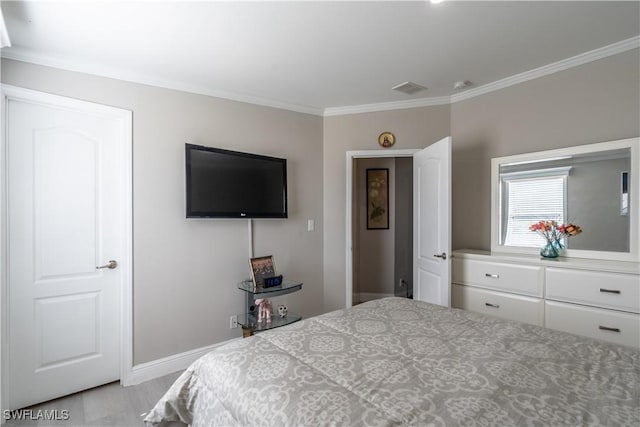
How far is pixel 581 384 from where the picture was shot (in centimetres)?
107

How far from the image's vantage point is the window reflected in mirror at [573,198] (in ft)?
7.38

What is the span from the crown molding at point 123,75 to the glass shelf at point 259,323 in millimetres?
2021

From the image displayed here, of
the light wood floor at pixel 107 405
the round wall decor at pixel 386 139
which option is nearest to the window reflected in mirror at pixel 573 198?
the round wall decor at pixel 386 139

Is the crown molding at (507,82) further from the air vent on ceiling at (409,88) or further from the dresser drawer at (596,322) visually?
the dresser drawer at (596,322)

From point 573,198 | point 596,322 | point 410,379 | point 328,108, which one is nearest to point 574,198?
point 573,198

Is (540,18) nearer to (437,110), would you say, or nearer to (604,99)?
(604,99)

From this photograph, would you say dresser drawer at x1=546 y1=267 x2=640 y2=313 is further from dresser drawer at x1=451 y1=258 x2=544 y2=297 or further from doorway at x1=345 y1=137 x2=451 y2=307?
doorway at x1=345 y1=137 x2=451 y2=307

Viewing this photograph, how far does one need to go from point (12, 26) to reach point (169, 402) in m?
2.29

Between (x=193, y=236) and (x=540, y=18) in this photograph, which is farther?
(x=193, y=236)

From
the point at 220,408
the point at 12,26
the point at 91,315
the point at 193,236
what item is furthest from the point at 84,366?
the point at 12,26

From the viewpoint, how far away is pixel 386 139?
11.2 feet

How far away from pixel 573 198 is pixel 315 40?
2.25 m

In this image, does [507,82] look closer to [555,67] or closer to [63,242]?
[555,67]

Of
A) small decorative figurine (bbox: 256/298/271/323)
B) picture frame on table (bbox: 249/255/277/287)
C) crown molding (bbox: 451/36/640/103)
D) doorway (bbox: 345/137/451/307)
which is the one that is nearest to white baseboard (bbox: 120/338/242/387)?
small decorative figurine (bbox: 256/298/271/323)
